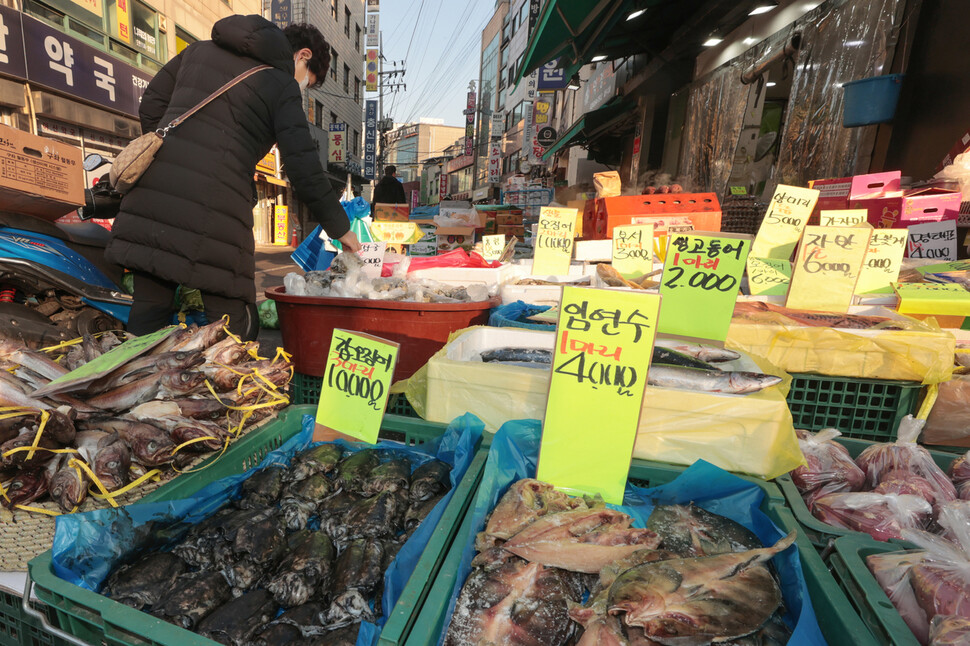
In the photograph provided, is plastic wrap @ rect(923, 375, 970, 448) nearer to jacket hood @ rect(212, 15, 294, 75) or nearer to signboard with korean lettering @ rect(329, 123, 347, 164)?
jacket hood @ rect(212, 15, 294, 75)

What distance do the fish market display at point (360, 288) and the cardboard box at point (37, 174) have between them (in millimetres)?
1914

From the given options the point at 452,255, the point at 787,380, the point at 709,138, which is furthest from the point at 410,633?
the point at 709,138

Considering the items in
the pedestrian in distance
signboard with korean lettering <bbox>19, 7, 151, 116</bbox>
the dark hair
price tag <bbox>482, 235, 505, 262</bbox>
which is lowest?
price tag <bbox>482, 235, 505, 262</bbox>

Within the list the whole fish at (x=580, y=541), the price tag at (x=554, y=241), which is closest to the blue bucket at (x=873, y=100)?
the price tag at (x=554, y=241)

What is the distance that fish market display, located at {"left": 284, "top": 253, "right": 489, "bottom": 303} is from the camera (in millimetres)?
2525

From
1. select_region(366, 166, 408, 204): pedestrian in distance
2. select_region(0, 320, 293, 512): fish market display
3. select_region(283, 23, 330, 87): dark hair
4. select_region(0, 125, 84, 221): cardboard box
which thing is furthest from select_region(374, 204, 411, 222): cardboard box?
select_region(0, 320, 293, 512): fish market display

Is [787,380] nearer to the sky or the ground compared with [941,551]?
nearer to the sky

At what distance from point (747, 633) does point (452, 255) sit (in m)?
3.24

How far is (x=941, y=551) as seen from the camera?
3.40ft

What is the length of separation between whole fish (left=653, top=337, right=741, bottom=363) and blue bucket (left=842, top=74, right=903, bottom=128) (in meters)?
3.53

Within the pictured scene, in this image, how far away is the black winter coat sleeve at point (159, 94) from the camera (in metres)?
2.89

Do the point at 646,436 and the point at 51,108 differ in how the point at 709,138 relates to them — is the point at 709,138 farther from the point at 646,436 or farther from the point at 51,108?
the point at 51,108

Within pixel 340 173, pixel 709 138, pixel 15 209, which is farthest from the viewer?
pixel 340 173

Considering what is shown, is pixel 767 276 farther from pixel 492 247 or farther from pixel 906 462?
pixel 492 247
